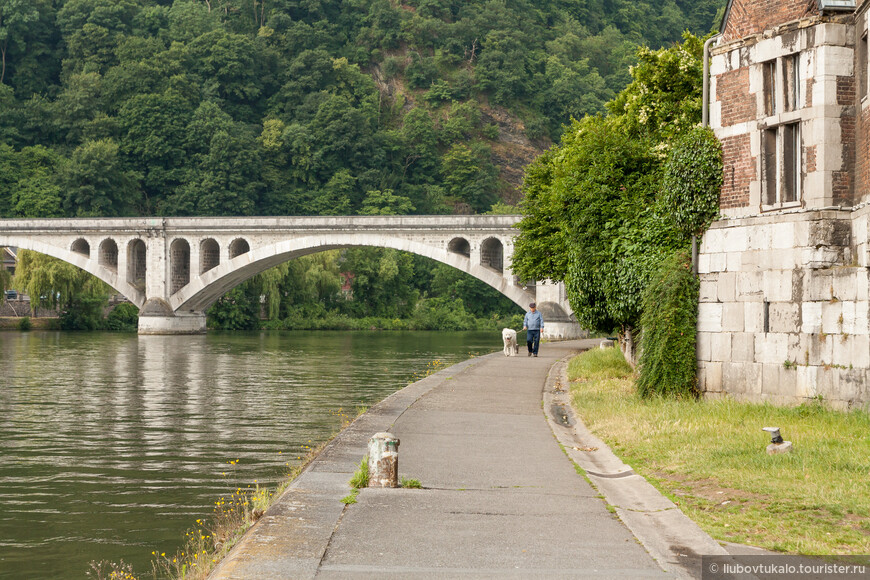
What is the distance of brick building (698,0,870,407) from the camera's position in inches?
608

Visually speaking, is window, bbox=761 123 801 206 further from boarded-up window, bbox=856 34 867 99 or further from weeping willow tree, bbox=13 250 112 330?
weeping willow tree, bbox=13 250 112 330

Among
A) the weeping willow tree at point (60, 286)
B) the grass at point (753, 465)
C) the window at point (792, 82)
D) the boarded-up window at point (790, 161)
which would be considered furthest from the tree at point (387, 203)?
the boarded-up window at point (790, 161)

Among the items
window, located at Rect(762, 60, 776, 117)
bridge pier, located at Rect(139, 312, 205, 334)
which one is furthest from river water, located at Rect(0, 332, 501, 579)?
bridge pier, located at Rect(139, 312, 205, 334)

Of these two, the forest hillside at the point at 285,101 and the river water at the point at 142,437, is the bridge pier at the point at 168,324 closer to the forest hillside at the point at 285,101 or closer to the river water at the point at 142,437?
the river water at the point at 142,437

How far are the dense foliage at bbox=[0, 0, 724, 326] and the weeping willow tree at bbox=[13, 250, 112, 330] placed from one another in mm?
23954

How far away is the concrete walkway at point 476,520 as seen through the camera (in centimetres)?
772

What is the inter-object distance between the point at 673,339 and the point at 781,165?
3.33 meters

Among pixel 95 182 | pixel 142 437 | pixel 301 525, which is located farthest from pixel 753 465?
pixel 95 182

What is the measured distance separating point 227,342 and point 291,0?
7359 cm

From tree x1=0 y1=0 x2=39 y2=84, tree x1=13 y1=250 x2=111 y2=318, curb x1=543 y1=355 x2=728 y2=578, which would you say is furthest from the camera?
tree x1=0 y1=0 x2=39 y2=84

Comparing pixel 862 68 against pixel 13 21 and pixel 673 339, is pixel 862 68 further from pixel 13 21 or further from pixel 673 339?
pixel 13 21

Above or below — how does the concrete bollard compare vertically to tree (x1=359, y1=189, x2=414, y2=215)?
below

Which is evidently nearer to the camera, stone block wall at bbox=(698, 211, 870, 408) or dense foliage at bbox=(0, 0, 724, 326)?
stone block wall at bbox=(698, 211, 870, 408)

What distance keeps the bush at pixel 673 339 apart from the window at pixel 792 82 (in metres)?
3.17
